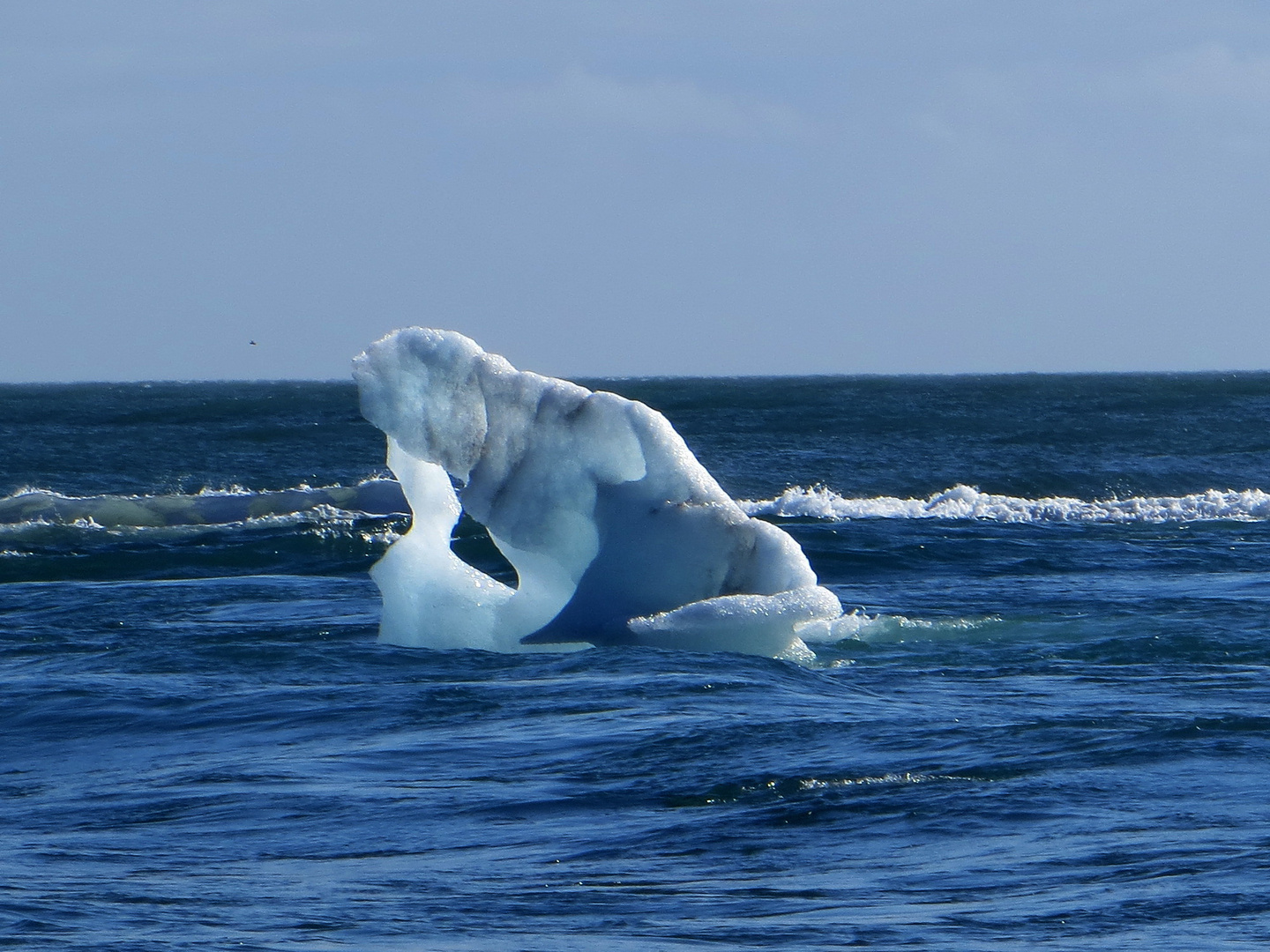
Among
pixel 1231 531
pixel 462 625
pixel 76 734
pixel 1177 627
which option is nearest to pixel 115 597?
pixel 462 625

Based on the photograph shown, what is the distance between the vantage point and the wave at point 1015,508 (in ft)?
78.9

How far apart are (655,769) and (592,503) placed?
2985 millimetres

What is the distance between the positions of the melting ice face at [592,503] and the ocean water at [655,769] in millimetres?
292

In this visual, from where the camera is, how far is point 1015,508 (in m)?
25.2

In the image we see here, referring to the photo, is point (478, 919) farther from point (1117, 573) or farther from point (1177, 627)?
point (1117, 573)

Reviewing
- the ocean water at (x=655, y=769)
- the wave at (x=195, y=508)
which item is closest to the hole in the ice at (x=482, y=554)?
the ocean water at (x=655, y=769)

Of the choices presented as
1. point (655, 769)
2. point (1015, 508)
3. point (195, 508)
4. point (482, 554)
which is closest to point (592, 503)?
point (655, 769)

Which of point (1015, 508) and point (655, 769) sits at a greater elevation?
point (1015, 508)

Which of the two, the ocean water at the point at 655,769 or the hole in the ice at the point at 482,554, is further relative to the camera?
the hole in the ice at the point at 482,554

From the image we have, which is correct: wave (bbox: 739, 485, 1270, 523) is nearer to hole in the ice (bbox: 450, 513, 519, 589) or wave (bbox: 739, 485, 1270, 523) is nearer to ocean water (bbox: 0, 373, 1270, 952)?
hole in the ice (bbox: 450, 513, 519, 589)

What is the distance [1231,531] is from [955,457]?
1352cm

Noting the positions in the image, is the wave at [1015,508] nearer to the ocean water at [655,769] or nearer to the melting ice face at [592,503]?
the ocean water at [655,769]

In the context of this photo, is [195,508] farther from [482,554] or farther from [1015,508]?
[1015,508]

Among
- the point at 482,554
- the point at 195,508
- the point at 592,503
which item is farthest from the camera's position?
the point at 195,508
